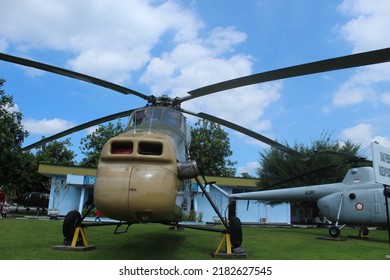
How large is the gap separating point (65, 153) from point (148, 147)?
4340 centimetres

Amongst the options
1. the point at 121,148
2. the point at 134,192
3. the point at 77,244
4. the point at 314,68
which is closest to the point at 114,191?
the point at 134,192

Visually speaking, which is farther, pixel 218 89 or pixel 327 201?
pixel 327 201

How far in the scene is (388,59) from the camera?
5.10 metres

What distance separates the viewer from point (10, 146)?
→ 21547 millimetres

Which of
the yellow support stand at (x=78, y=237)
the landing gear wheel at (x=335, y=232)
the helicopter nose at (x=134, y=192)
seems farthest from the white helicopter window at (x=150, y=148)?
the landing gear wheel at (x=335, y=232)

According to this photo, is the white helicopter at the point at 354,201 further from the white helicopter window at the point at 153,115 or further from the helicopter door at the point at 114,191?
the helicopter door at the point at 114,191

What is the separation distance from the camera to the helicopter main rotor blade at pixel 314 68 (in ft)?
16.8

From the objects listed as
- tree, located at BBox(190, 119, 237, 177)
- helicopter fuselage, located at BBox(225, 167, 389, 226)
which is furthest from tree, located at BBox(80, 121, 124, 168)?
helicopter fuselage, located at BBox(225, 167, 389, 226)

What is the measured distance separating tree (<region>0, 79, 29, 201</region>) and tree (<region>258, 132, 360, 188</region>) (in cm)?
1652

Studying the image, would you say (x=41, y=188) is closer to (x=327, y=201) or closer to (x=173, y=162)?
(x=327, y=201)

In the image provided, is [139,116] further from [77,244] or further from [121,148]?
[77,244]

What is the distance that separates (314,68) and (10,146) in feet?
68.1
